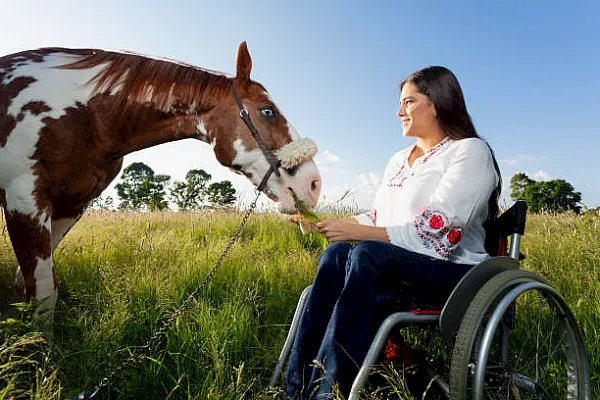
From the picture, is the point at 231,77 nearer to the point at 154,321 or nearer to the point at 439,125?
the point at 439,125

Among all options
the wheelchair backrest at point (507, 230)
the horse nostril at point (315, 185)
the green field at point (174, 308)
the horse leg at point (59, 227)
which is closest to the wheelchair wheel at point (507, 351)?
the wheelchair backrest at point (507, 230)

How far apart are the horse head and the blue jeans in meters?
0.67

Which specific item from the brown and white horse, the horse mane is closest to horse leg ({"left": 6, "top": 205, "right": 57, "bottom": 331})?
the brown and white horse

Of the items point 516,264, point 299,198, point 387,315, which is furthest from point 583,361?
point 299,198

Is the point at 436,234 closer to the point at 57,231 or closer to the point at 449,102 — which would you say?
the point at 449,102

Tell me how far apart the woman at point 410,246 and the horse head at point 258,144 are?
21.4 inches

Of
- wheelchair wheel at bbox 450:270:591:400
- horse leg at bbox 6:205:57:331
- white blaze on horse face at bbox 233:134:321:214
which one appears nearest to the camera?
wheelchair wheel at bbox 450:270:591:400

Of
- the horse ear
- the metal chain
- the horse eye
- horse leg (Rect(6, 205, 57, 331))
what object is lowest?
the metal chain

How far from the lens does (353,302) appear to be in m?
1.50

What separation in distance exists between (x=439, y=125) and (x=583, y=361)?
119cm

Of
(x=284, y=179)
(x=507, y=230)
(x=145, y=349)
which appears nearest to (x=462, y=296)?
(x=507, y=230)

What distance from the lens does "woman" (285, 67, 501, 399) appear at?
1499mm

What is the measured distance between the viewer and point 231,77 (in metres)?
2.45

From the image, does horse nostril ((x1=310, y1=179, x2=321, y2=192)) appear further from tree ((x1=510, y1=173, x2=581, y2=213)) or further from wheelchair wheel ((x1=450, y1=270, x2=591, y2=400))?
tree ((x1=510, y1=173, x2=581, y2=213))
